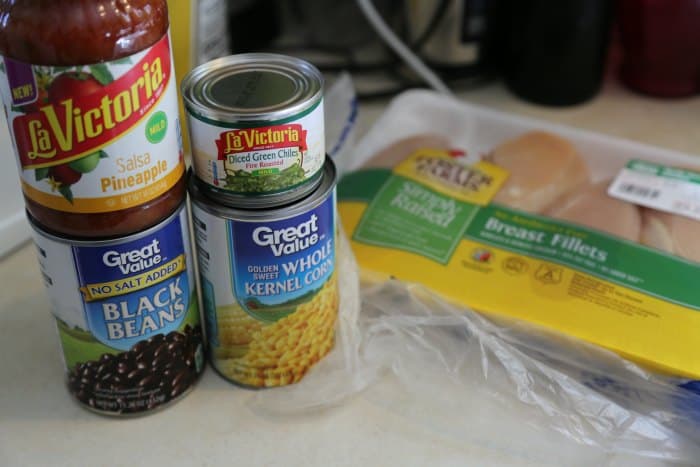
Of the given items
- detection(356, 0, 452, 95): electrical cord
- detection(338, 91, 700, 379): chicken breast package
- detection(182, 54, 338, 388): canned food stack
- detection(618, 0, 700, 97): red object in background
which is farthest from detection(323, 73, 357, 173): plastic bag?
detection(618, 0, 700, 97): red object in background

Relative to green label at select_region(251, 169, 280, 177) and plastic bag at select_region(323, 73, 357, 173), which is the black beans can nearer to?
green label at select_region(251, 169, 280, 177)

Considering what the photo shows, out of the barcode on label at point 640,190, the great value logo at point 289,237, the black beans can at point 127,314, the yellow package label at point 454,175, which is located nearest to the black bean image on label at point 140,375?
the black beans can at point 127,314

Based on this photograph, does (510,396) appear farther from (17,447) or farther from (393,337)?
(17,447)

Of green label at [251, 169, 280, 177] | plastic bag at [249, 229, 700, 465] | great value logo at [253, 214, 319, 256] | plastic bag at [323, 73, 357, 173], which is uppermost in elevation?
green label at [251, 169, 280, 177]

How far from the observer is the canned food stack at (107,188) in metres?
0.47

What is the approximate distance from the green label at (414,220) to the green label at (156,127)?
260 mm

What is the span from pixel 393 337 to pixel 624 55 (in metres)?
0.56

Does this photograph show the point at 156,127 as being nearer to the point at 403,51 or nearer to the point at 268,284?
the point at 268,284

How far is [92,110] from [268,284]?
0.58 ft

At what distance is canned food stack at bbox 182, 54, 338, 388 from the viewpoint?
20.7 inches

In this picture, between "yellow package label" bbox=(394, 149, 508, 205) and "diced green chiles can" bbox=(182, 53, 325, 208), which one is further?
"yellow package label" bbox=(394, 149, 508, 205)

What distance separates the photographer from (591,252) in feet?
2.28

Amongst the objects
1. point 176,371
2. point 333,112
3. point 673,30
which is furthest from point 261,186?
point 673,30

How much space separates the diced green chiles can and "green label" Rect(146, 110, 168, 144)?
0.02 meters
